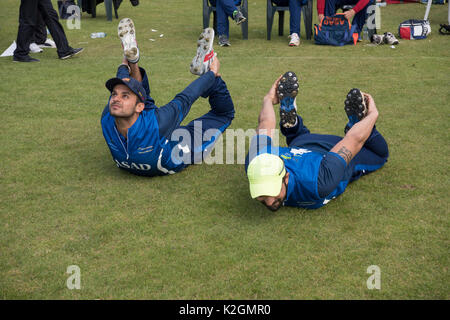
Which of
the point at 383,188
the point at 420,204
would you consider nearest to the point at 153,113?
the point at 383,188

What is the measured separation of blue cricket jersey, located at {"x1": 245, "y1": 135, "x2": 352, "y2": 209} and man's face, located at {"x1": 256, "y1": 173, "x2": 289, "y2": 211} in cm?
3

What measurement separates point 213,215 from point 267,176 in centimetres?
56

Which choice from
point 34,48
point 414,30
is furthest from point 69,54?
point 414,30

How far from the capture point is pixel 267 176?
10.3 feet

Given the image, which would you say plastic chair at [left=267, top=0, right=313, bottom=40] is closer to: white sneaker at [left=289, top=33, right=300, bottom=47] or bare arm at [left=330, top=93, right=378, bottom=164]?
white sneaker at [left=289, top=33, right=300, bottom=47]

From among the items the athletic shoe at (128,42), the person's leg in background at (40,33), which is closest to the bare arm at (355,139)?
the athletic shoe at (128,42)

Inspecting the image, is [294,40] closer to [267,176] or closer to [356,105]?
[356,105]

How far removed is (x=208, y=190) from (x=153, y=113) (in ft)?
2.50

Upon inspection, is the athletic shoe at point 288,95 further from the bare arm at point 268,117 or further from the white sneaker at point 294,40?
the white sneaker at point 294,40

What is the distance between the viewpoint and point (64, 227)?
3.34 m

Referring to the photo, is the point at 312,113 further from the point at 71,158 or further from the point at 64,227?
the point at 64,227

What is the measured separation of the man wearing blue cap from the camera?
3.77 m

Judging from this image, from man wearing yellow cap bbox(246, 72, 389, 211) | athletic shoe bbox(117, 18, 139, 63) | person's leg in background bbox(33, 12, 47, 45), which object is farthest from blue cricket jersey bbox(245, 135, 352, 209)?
person's leg in background bbox(33, 12, 47, 45)

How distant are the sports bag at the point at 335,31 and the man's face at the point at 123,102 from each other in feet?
17.2
